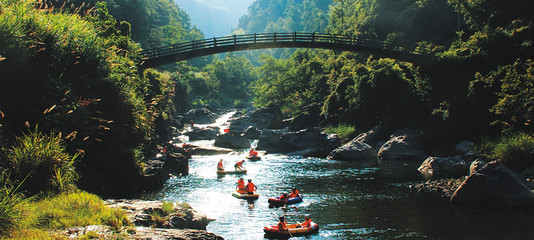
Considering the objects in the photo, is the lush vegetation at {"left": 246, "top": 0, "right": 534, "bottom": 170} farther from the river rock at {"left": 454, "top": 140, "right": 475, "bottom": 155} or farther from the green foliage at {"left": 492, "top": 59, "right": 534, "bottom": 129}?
the river rock at {"left": 454, "top": 140, "right": 475, "bottom": 155}

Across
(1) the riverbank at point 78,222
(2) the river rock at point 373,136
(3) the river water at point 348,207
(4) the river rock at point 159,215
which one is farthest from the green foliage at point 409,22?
(1) the riverbank at point 78,222

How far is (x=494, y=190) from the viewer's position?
17641mm

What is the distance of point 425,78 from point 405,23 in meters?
16.7

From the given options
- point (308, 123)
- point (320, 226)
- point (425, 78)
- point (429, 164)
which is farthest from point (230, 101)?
point (320, 226)

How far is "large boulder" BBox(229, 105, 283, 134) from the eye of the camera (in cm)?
5603

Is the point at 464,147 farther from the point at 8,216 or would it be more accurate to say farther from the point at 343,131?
the point at 8,216

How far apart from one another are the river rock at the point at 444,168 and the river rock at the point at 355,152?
23.5ft

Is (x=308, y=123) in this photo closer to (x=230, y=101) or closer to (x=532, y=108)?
(x=532, y=108)

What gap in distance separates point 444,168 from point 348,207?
9.69m

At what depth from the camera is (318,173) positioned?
90.5 feet

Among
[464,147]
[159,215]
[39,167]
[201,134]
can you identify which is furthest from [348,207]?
[201,134]

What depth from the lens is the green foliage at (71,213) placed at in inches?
337

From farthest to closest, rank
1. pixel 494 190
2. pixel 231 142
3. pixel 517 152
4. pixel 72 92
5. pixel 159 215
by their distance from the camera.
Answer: pixel 231 142 → pixel 517 152 → pixel 494 190 → pixel 72 92 → pixel 159 215

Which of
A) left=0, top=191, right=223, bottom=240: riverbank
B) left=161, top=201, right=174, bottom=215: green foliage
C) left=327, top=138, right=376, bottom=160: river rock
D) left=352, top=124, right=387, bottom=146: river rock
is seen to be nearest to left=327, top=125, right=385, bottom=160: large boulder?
left=327, top=138, right=376, bottom=160: river rock
